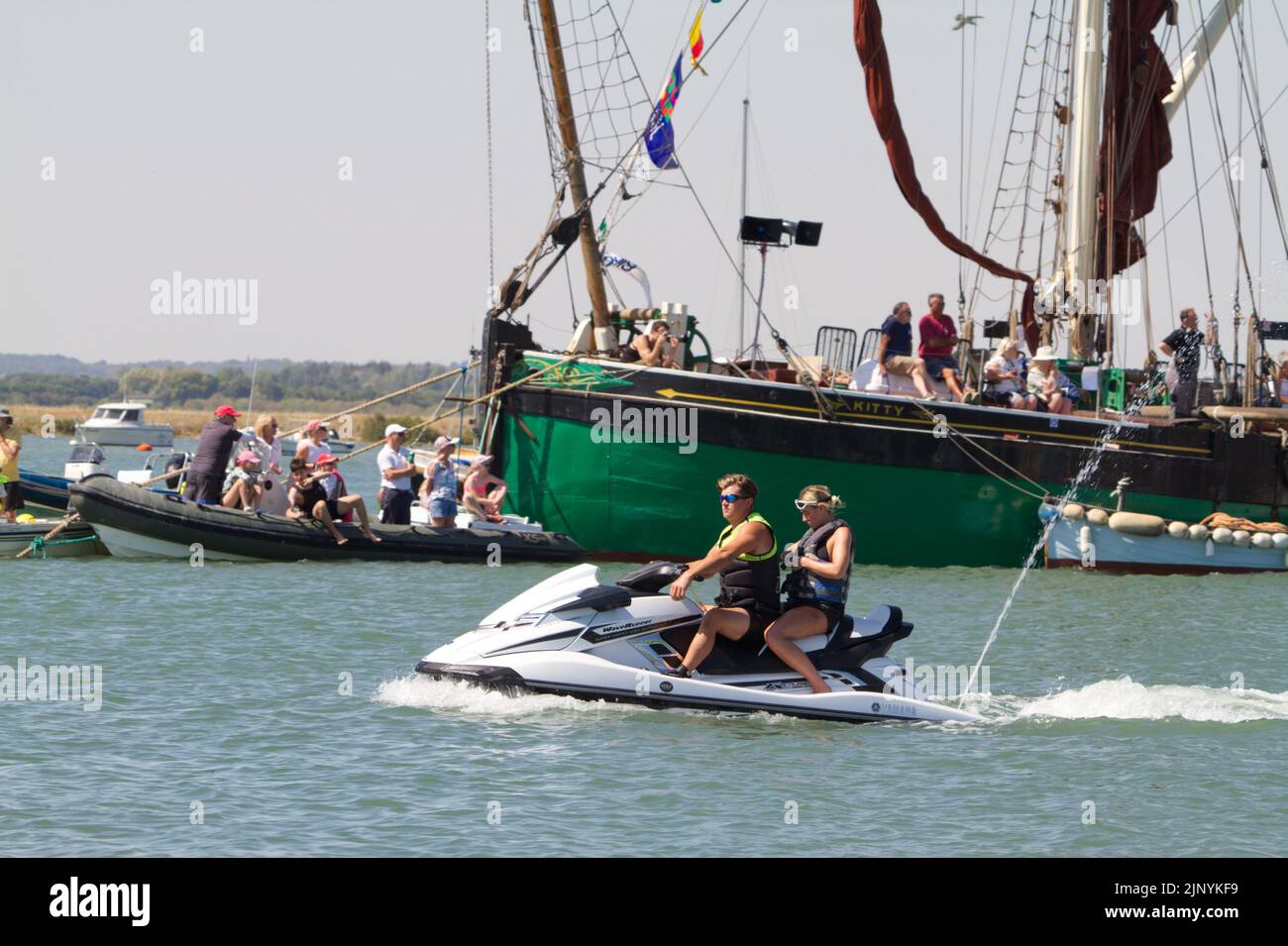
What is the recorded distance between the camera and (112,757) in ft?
36.1

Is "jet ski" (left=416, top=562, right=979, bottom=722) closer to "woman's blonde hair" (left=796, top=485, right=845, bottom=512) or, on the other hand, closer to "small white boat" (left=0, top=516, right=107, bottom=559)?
"woman's blonde hair" (left=796, top=485, right=845, bottom=512)

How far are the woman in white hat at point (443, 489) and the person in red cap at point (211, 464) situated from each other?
2493 millimetres

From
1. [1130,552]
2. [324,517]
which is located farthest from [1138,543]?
[324,517]

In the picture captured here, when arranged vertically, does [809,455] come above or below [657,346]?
below

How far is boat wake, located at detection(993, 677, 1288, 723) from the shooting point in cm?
1279

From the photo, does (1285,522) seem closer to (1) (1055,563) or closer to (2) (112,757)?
(1) (1055,563)

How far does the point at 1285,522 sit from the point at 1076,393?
11.3ft

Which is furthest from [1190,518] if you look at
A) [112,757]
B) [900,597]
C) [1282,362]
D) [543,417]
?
[112,757]

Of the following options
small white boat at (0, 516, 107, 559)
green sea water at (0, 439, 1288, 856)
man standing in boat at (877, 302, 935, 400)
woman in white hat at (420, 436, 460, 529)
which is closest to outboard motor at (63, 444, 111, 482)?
small white boat at (0, 516, 107, 559)

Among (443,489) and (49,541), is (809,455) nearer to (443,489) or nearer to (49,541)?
(443,489)

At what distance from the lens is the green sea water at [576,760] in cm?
949

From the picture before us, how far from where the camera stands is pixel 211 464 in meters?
21.9

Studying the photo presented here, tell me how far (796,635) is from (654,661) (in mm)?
958

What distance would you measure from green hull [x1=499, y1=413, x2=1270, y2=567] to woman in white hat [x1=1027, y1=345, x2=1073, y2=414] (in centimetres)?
110
